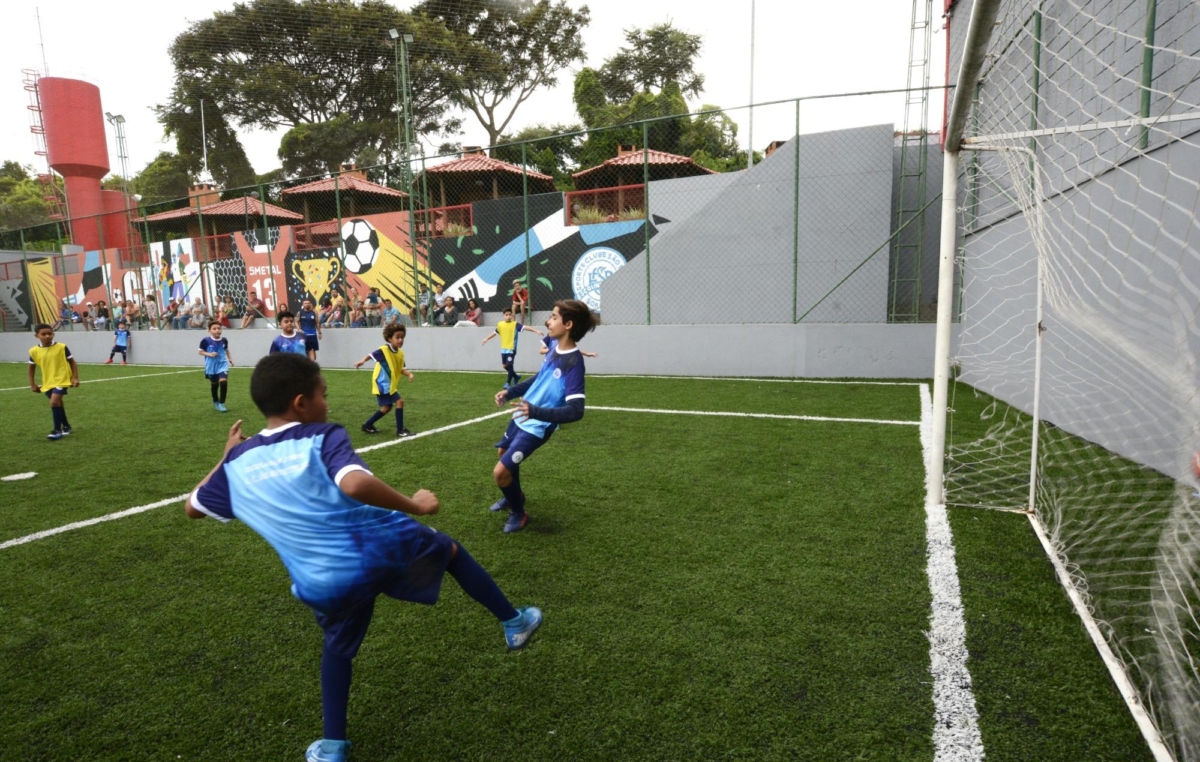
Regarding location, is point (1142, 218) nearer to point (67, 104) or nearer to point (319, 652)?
point (319, 652)

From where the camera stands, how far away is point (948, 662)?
247 centimetres

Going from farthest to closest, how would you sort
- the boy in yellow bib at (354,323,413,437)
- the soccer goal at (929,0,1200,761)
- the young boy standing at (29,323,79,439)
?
the young boy standing at (29,323,79,439) < the boy in yellow bib at (354,323,413,437) < the soccer goal at (929,0,1200,761)

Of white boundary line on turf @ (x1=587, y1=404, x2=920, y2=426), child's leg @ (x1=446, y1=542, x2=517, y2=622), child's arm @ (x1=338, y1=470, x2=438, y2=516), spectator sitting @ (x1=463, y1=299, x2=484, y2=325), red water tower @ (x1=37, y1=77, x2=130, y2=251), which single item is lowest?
white boundary line on turf @ (x1=587, y1=404, x2=920, y2=426)

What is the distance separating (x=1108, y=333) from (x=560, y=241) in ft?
50.8

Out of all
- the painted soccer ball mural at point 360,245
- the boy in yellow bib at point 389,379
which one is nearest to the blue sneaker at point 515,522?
the boy in yellow bib at point 389,379

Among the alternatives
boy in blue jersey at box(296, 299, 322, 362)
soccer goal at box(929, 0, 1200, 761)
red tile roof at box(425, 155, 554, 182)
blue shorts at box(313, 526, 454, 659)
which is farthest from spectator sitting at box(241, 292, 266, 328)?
blue shorts at box(313, 526, 454, 659)

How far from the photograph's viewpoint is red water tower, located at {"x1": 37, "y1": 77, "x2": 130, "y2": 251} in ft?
98.4

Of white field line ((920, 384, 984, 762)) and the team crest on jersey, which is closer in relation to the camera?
white field line ((920, 384, 984, 762))

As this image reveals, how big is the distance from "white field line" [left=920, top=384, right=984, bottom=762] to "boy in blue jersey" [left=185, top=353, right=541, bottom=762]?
5.79ft

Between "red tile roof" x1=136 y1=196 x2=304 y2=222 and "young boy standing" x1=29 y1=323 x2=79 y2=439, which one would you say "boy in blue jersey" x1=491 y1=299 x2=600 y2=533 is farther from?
"red tile roof" x1=136 y1=196 x2=304 y2=222

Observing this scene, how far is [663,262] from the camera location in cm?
1291

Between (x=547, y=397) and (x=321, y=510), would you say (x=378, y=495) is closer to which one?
(x=321, y=510)

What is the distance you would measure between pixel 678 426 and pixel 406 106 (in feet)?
43.8

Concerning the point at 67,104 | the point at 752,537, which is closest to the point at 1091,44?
the point at 752,537
